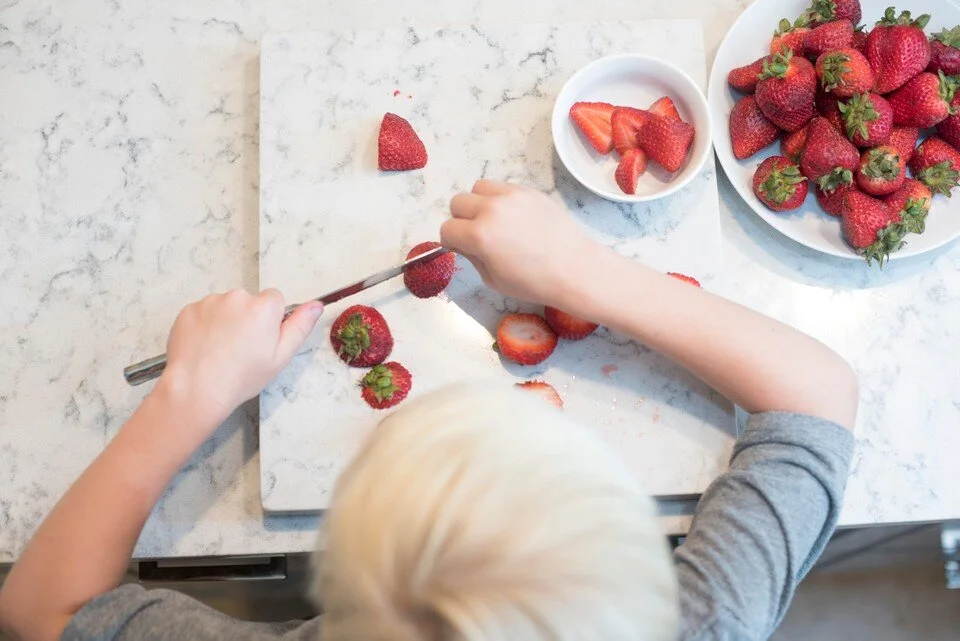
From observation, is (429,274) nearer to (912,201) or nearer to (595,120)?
(595,120)

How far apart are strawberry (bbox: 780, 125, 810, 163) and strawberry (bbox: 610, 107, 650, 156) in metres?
0.18

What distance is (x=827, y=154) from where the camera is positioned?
34.7 inches

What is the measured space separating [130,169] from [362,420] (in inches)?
17.6

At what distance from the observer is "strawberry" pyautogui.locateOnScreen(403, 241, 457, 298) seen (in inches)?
34.4

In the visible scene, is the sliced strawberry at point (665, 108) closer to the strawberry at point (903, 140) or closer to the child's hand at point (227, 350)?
the strawberry at point (903, 140)

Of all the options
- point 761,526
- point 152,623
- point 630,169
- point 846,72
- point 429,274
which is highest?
point 846,72

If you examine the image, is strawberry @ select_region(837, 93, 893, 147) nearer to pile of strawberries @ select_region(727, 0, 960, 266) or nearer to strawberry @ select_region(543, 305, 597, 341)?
pile of strawberries @ select_region(727, 0, 960, 266)

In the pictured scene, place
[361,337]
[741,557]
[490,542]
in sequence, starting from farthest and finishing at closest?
[361,337]
[741,557]
[490,542]

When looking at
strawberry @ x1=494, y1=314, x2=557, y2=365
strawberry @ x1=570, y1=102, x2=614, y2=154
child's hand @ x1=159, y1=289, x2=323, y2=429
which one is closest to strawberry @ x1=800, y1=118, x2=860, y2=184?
strawberry @ x1=570, y1=102, x2=614, y2=154

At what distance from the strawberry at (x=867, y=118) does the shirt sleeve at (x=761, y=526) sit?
13.2 inches

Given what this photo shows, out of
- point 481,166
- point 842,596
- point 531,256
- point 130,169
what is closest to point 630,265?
point 531,256

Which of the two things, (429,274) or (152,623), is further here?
(429,274)

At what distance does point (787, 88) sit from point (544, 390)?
45 centimetres

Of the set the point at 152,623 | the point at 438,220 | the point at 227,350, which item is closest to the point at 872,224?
the point at 438,220
